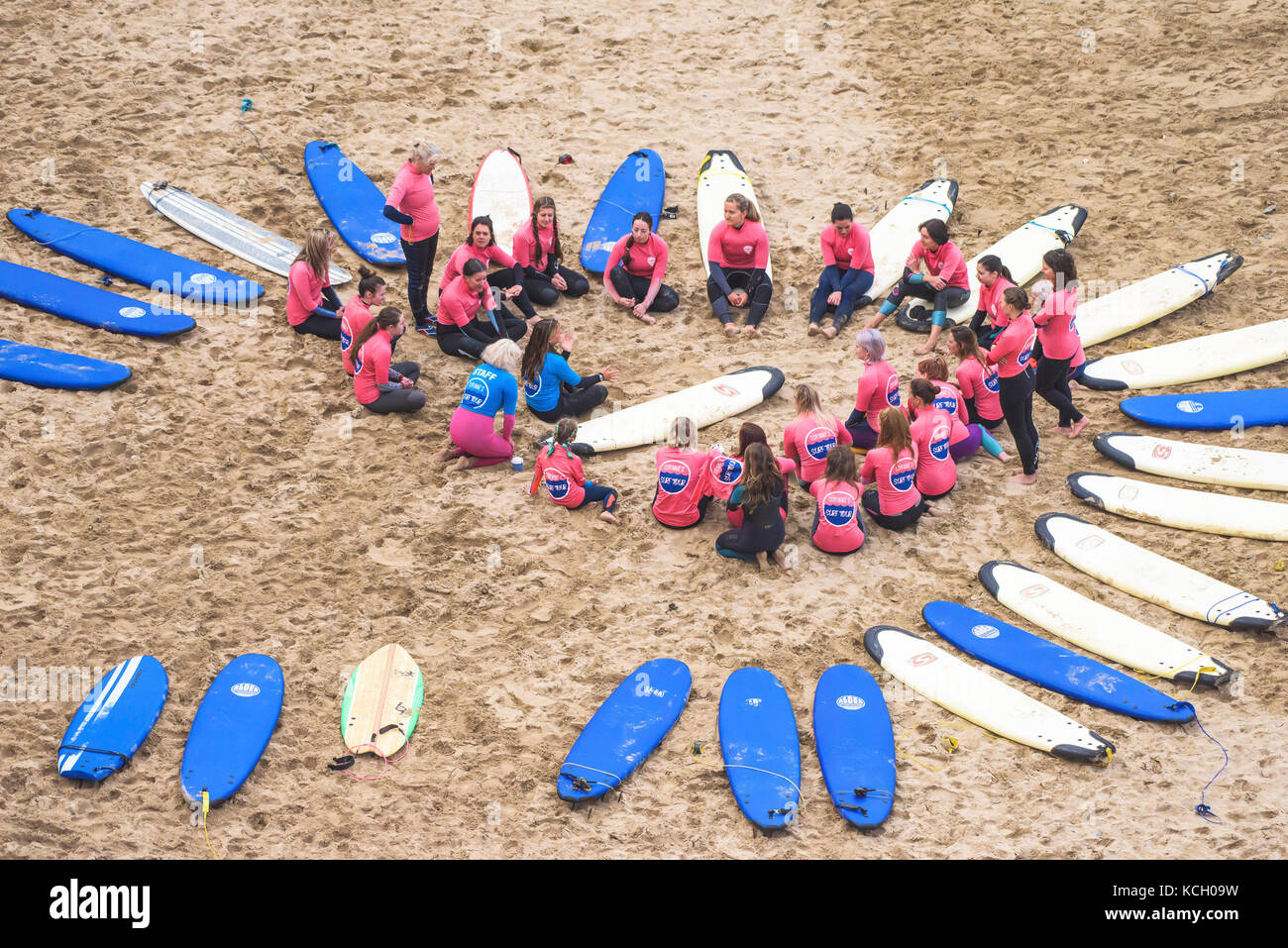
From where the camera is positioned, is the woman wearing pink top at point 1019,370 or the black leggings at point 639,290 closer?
the woman wearing pink top at point 1019,370

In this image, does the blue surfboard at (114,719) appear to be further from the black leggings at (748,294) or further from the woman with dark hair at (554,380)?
the black leggings at (748,294)

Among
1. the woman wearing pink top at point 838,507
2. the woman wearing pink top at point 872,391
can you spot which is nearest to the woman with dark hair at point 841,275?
the woman wearing pink top at point 872,391

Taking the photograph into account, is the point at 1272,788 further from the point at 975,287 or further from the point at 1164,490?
the point at 975,287

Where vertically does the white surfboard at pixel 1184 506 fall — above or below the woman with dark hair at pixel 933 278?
below

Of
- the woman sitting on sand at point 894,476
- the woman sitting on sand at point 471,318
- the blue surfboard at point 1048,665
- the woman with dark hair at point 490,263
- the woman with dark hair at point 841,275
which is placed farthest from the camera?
the woman with dark hair at point 841,275

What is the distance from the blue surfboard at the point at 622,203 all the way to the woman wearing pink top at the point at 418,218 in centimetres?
166

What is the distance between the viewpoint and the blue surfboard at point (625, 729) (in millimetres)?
5945

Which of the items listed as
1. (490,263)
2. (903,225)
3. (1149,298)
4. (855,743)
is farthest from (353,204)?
(1149,298)

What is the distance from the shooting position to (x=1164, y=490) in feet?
25.6

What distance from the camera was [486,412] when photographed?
798cm

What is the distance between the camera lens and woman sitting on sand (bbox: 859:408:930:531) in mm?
7324

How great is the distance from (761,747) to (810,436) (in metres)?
2.42

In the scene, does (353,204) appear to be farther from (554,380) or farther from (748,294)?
(748,294)

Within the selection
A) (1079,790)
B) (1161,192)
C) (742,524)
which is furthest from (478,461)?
(1161,192)
